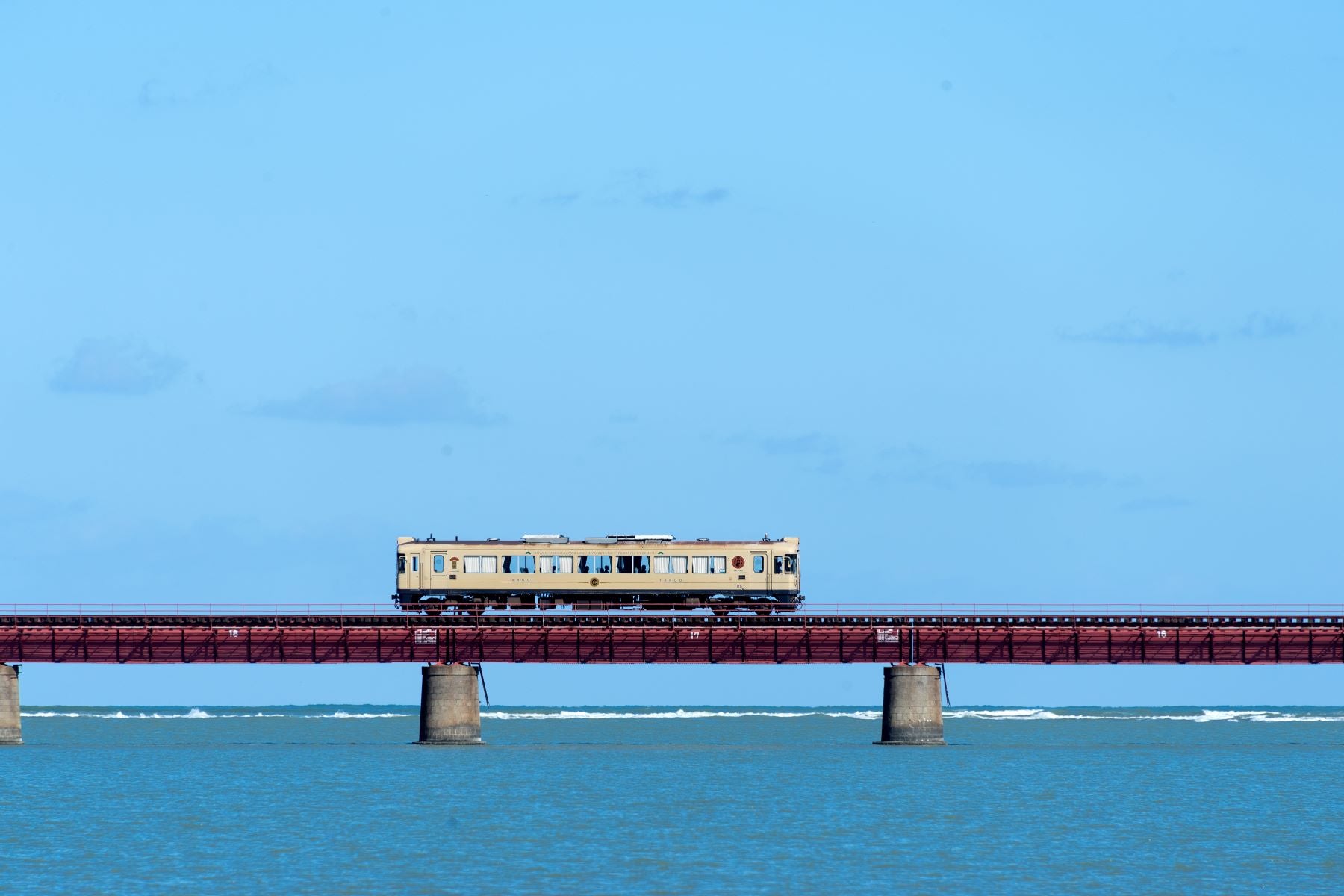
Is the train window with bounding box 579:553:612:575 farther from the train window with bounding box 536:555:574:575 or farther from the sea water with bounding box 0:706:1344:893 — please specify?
the sea water with bounding box 0:706:1344:893

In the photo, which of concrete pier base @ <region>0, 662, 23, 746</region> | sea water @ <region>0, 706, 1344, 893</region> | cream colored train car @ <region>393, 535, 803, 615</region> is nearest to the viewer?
sea water @ <region>0, 706, 1344, 893</region>

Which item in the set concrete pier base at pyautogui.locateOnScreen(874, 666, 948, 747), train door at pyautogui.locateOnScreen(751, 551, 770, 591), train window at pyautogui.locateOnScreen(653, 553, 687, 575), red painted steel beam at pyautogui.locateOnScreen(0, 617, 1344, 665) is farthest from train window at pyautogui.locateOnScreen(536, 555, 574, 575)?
concrete pier base at pyautogui.locateOnScreen(874, 666, 948, 747)

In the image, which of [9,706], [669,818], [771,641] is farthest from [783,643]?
[9,706]

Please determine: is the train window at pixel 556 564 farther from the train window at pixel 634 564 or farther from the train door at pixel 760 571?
the train door at pixel 760 571

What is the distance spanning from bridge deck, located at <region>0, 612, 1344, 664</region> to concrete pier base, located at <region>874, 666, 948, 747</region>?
1331 mm

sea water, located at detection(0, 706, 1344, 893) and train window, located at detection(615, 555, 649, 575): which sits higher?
train window, located at detection(615, 555, 649, 575)

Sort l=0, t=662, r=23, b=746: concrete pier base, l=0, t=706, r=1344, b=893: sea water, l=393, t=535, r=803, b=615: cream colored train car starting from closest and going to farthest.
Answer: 1. l=0, t=706, r=1344, b=893: sea water
2. l=393, t=535, r=803, b=615: cream colored train car
3. l=0, t=662, r=23, b=746: concrete pier base

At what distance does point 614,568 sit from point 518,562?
13.6ft

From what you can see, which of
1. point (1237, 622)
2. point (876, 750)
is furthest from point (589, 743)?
point (1237, 622)

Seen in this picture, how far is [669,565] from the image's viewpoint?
285ft

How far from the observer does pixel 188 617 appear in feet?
301

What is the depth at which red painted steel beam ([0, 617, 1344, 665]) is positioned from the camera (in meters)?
88.9

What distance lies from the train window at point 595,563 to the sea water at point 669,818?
8.28 m

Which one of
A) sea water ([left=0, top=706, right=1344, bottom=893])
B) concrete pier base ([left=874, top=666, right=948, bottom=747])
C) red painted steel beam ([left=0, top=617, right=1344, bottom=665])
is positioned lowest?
sea water ([left=0, top=706, right=1344, bottom=893])
